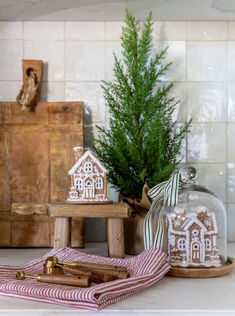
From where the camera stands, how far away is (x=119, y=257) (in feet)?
3.43

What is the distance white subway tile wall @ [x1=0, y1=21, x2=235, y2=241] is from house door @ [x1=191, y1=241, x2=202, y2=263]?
51 centimetres

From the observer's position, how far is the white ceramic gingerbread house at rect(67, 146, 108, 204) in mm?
1066

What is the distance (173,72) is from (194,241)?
0.68 meters

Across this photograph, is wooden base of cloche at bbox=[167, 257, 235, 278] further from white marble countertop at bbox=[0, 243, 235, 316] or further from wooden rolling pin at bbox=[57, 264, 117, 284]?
wooden rolling pin at bbox=[57, 264, 117, 284]

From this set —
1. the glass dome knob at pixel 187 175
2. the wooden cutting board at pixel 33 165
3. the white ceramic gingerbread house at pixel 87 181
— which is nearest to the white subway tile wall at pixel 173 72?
the wooden cutting board at pixel 33 165

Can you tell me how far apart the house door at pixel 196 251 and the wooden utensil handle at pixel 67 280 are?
0.89 feet

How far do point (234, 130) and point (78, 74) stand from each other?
0.56m

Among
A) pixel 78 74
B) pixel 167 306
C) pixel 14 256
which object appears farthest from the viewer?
pixel 78 74

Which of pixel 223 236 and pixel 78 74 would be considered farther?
pixel 78 74

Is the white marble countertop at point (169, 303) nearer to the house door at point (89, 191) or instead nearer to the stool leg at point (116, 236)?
the stool leg at point (116, 236)

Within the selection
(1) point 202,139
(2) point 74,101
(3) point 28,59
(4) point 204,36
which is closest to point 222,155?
(1) point 202,139

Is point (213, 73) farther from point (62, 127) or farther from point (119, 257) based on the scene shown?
point (119, 257)

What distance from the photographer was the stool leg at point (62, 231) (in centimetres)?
105

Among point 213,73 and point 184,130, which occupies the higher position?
point 213,73
